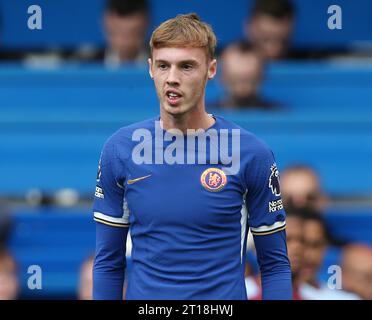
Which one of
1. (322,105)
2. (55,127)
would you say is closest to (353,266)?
(322,105)

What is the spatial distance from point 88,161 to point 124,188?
2.95 metres

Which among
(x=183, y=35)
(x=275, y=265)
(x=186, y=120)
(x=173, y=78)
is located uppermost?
(x=183, y=35)

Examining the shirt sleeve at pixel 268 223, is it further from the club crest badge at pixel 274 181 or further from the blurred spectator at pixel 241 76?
the blurred spectator at pixel 241 76

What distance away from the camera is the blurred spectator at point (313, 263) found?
15.4ft

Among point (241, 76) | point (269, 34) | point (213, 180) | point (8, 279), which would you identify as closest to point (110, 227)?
point (213, 180)

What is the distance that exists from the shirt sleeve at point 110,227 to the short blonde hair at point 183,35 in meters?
0.38

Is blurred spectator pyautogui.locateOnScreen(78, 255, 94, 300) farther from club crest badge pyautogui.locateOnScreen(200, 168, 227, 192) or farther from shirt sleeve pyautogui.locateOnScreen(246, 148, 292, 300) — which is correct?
club crest badge pyautogui.locateOnScreen(200, 168, 227, 192)

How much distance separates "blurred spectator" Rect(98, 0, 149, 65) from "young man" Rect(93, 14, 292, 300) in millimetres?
3145

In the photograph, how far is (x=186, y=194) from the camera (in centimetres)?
283

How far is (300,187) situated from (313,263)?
52 centimetres

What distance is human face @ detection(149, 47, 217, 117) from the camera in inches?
110

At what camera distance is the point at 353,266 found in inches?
198

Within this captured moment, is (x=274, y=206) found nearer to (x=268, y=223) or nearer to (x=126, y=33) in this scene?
(x=268, y=223)
